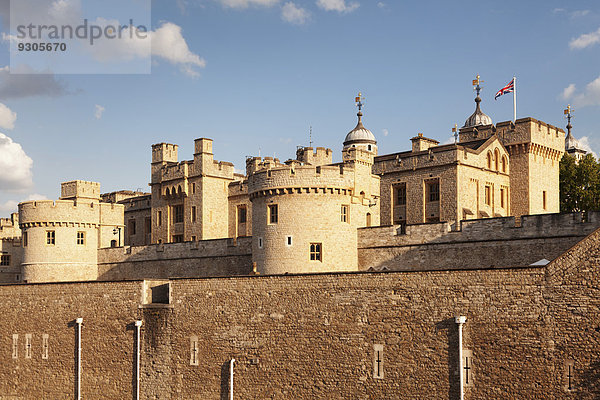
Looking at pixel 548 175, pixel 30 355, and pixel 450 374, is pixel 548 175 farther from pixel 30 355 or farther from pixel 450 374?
pixel 30 355

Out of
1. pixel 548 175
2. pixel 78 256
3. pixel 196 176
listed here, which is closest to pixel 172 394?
pixel 78 256

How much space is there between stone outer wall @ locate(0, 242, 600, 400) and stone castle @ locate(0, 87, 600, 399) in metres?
0.06

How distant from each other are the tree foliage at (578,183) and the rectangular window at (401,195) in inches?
726

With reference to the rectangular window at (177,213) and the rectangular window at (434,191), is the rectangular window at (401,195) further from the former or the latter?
the rectangular window at (177,213)

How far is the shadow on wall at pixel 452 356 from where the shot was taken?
25047 mm

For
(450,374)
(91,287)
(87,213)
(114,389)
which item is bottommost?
(114,389)

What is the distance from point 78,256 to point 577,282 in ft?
115

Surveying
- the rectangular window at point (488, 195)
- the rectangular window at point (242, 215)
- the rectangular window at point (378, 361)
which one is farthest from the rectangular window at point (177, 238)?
the rectangular window at point (378, 361)

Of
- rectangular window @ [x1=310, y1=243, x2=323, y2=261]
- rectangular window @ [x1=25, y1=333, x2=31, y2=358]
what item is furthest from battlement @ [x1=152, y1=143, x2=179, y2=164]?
rectangular window @ [x1=310, y1=243, x2=323, y2=261]

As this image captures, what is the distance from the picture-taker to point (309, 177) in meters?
35.0

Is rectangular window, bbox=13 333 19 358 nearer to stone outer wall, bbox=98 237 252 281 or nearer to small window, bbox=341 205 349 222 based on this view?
stone outer wall, bbox=98 237 252 281

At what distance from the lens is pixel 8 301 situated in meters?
39.9

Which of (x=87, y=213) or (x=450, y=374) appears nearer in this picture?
(x=450, y=374)

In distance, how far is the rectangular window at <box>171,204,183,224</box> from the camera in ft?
186
